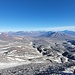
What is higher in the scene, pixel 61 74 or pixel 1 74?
pixel 61 74

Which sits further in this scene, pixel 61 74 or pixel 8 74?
pixel 8 74

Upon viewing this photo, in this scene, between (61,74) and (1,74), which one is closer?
(61,74)

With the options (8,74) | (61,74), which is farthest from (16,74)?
(61,74)

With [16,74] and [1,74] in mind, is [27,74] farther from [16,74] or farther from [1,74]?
[1,74]

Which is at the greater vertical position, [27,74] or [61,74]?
[61,74]

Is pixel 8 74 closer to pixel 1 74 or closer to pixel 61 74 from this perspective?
pixel 1 74

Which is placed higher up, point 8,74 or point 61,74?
point 61,74

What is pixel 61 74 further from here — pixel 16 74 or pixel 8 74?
pixel 8 74
